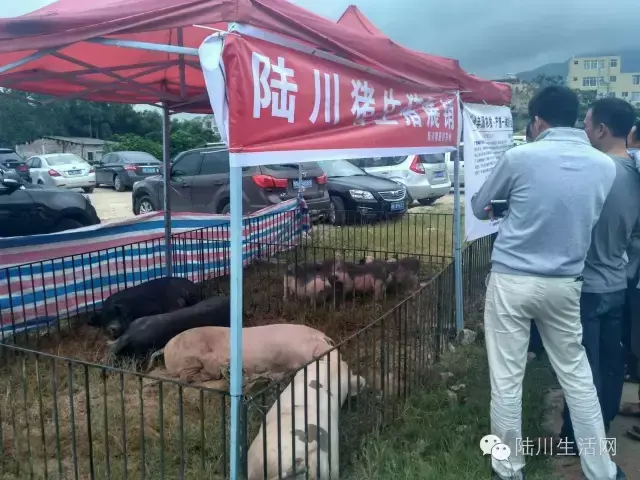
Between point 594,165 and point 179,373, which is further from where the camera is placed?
point 179,373

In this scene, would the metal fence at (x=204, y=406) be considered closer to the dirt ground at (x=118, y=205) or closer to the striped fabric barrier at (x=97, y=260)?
the striped fabric barrier at (x=97, y=260)

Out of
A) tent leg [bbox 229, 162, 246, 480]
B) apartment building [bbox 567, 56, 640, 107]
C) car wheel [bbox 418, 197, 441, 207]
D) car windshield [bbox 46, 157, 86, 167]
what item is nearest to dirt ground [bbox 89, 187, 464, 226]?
car wheel [bbox 418, 197, 441, 207]

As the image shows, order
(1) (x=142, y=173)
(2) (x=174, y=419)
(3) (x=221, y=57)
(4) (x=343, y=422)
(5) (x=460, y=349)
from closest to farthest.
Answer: (3) (x=221, y=57), (4) (x=343, y=422), (2) (x=174, y=419), (5) (x=460, y=349), (1) (x=142, y=173)

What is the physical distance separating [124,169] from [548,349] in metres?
19.7

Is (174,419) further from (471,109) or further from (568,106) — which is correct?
(471,109)

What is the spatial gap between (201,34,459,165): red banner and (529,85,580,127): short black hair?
92 centimetres

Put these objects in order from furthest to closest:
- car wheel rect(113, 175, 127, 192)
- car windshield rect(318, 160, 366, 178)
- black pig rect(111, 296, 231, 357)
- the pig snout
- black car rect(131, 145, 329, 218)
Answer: car wheel rect(113, 175, 127, 192) → car windshield rect(318, 160, 366, 178) → black car rect(131, 145, 329, 218) → the pig snout → black pig rect(111, 296, 231, 357)

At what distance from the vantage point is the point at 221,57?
2359 mm

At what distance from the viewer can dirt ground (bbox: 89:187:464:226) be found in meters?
14.0

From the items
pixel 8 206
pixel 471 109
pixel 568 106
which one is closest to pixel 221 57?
pixel 568 106

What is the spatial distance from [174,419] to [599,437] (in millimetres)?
2314

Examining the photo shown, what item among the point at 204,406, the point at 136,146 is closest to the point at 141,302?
the point at 204,406

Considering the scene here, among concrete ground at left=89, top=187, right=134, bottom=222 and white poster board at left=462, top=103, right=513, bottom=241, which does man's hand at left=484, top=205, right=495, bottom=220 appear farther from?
concrete ground at left=89, top=187, right=134, bottom=222

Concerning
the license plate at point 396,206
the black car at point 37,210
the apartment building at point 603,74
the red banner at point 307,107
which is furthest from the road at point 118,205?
the apartment building at point 603,74
